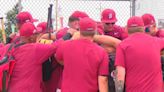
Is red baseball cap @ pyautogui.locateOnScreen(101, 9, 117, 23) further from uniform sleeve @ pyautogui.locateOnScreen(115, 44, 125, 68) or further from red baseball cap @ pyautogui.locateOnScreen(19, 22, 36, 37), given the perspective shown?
uniform sleeve @ pyautogui.locateOnScreen(115, 44, 125, 68)

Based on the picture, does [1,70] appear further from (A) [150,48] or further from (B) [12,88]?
(A) [150,48]

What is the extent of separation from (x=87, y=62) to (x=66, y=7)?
4.10m

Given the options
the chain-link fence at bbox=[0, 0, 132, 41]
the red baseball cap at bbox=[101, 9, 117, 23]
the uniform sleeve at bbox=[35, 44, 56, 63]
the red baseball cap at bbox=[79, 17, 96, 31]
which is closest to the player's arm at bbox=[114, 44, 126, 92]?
the red baseball cap at bbox=[79, 17, 96, 31]

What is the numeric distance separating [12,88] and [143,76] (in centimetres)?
170

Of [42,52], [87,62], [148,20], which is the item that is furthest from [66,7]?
[87,62]

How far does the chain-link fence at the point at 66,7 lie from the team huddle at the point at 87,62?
2.91 metres

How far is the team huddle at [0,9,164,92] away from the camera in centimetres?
456

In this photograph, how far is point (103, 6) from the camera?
8.44 metres

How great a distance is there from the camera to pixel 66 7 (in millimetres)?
8531

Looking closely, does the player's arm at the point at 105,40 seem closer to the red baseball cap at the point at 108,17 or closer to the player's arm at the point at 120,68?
the player's arm at the point at 120,68

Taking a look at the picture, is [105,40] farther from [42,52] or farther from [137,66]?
[42,52]

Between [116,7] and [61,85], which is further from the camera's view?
[116,7]

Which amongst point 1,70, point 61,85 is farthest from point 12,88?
point 61,85

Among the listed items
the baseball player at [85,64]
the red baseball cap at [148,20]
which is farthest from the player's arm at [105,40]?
the red baseball cap at [148,20]
